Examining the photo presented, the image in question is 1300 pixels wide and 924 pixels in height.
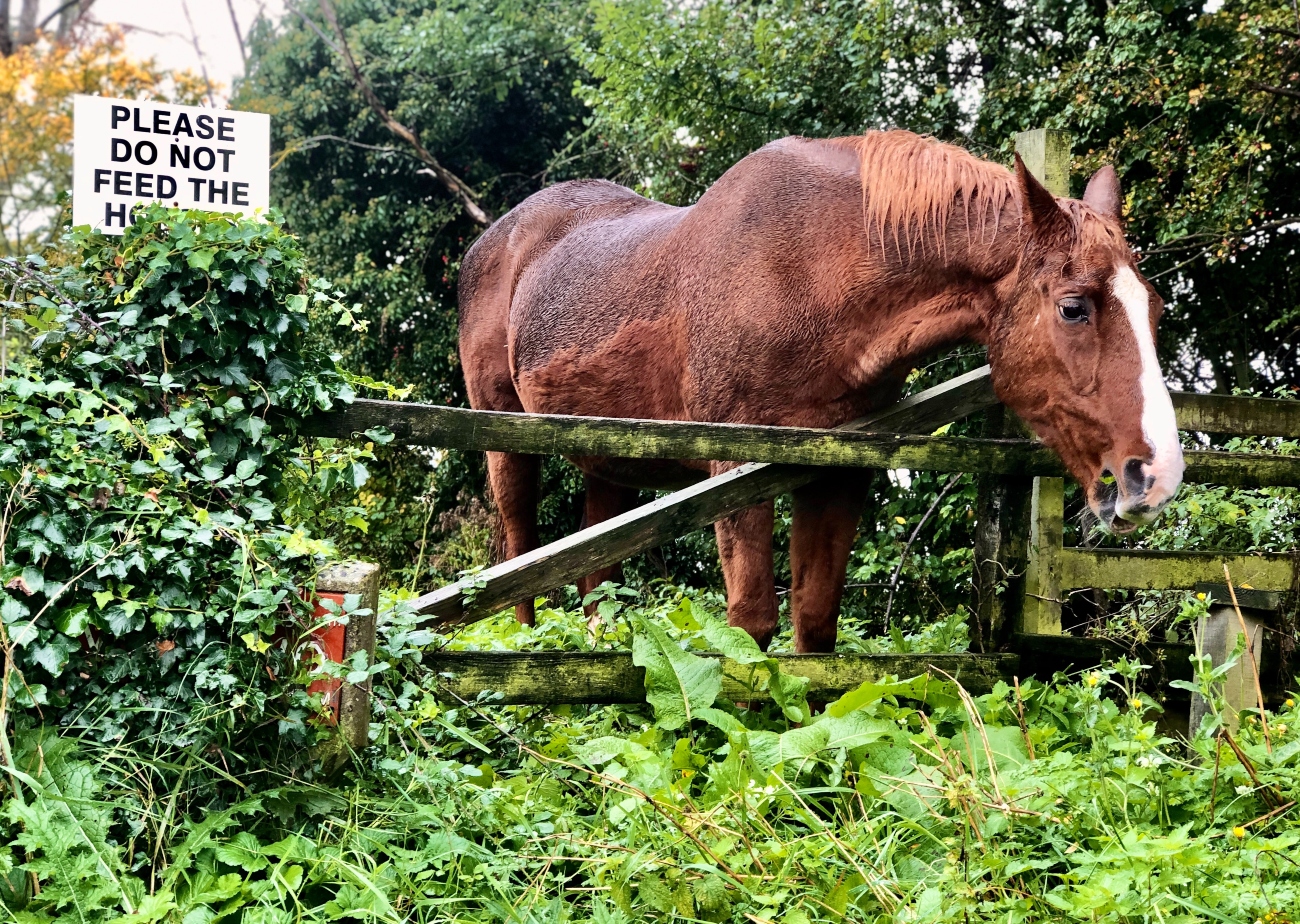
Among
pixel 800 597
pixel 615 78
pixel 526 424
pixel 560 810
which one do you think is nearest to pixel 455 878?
pixel 560 810

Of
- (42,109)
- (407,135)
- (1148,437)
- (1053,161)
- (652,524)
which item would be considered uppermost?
(42,109)

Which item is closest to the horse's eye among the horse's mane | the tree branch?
the horse's mane

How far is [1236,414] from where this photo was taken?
365cm

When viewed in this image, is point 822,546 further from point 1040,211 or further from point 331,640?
point 331,640

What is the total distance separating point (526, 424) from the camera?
2.76 m

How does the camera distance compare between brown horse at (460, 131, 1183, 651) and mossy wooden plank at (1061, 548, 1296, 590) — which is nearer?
brown horse at (460, 131, 1183, 651)

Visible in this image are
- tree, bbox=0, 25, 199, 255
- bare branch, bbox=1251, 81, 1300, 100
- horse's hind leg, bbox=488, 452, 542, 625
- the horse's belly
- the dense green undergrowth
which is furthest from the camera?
tree, bbox=0, 25, 199, 255

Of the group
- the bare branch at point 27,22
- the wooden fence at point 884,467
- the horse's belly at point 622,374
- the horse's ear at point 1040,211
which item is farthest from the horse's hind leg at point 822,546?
the bare branch at point 27,22

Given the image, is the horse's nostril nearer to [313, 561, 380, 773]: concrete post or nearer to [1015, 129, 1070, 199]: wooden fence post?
[1015, 129, 1070, 199]: wooden fence post

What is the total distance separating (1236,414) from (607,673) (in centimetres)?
231

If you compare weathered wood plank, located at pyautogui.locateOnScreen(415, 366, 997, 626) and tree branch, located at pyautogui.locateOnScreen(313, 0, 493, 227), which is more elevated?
tree branch, located at pyautogui.locateOnScreen(313, 0, 493, 227)

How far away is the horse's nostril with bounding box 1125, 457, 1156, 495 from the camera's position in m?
2.92

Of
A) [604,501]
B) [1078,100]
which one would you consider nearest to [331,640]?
[604,501]

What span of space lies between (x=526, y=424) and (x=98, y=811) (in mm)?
1265
